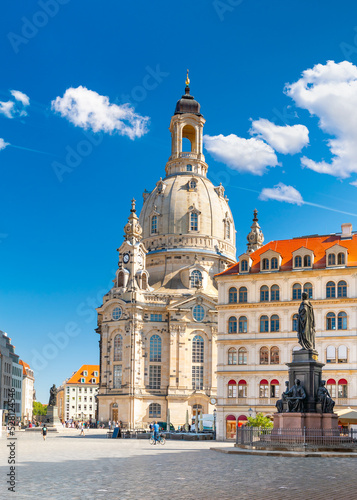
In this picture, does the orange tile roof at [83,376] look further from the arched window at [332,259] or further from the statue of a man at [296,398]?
the statue of a man at [296,398]

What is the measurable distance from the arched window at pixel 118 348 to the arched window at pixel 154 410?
8.24 metres

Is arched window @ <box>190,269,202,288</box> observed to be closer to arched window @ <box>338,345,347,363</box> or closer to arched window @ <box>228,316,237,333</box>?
arched window @ <box>228,316,237,333</box>

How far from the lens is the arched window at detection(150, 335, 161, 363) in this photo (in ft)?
349

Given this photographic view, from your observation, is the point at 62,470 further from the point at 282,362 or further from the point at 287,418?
the point at 282,362

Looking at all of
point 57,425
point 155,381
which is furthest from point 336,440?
point 155,381

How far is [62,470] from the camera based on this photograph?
2636 centimetres

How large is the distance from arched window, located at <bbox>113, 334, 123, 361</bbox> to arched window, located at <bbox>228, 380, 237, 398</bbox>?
39.2 m

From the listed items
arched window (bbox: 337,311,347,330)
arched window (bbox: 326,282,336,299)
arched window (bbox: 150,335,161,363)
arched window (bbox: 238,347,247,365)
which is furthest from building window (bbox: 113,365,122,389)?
arched window (bbox: 337,311,347,330)

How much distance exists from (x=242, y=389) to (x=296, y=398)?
30.6 meters

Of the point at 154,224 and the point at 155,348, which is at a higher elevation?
the point at 154,224

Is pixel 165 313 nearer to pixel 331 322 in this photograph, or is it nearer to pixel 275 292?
pixel 275 292

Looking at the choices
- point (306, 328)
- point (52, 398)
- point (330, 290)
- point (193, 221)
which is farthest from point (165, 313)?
point (306, 328)

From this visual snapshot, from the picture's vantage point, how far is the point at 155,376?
4161 inches

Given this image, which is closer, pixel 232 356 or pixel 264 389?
pixel 264 389
